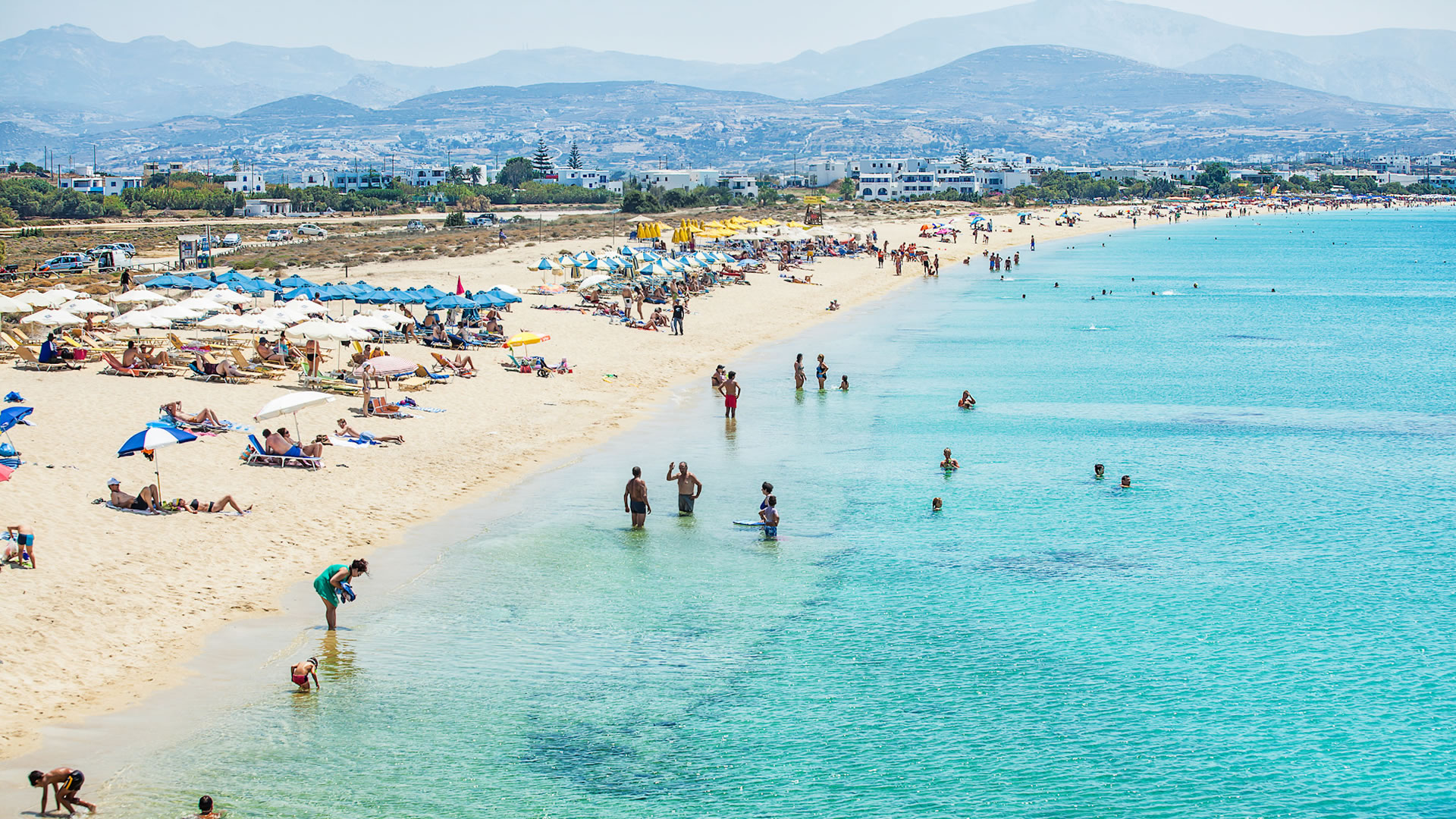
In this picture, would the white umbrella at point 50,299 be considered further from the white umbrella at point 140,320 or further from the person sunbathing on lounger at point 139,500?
the person sunbathing on lounger at point 139,500

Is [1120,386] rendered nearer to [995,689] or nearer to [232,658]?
[995,689]

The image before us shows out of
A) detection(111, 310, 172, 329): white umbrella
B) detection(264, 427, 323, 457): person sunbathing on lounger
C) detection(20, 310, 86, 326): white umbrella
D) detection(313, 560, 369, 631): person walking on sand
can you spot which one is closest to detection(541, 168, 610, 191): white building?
detection(20, 310, 86, 326): white umbrella

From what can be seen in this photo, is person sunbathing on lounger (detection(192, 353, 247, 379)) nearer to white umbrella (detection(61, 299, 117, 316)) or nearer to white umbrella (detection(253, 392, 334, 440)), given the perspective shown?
white umbrella (detection(61, 299, 117, 316))

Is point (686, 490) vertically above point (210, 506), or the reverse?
point (210, 506)

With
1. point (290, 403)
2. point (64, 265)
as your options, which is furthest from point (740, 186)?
point (290, 403)

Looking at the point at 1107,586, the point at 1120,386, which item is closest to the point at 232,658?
the point at 1107,586

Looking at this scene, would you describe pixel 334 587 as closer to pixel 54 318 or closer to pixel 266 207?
pixel 54 318
